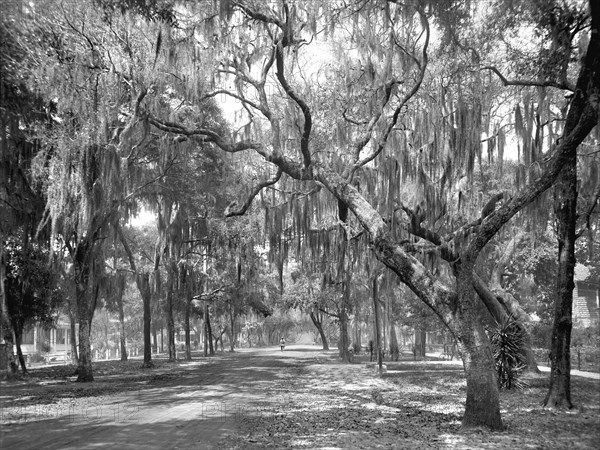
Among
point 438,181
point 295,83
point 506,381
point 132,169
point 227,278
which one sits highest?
point 295,83

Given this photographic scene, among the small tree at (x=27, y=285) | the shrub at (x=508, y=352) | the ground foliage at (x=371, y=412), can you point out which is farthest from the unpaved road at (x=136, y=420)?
the small tree at (x=27, y=285)

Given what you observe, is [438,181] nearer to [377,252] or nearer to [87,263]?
[377,252]

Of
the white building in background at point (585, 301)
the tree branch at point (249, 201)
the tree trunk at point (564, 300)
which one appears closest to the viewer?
the tree trunk at point (564, 300)

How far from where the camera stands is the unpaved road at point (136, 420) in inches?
299

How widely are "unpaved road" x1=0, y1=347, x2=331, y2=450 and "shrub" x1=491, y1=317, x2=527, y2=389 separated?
20.8 ft

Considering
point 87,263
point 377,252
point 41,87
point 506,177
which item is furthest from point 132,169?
point 506,177

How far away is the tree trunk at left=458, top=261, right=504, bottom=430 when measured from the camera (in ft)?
28.3

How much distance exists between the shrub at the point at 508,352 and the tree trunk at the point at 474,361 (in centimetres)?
496

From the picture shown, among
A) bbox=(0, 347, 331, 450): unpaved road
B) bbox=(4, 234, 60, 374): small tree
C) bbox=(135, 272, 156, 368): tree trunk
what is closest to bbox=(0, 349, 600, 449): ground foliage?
bbox=(0, 347, 331, 450): unpaved road

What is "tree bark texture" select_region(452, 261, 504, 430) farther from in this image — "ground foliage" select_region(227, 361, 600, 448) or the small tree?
the small tree

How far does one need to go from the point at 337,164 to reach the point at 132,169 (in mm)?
7771

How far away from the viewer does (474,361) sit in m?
8.90

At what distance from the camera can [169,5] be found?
9.50 meters

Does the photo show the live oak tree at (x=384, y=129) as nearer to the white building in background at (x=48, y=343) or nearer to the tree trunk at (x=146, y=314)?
the tree trunk at (x=146, y=314)
